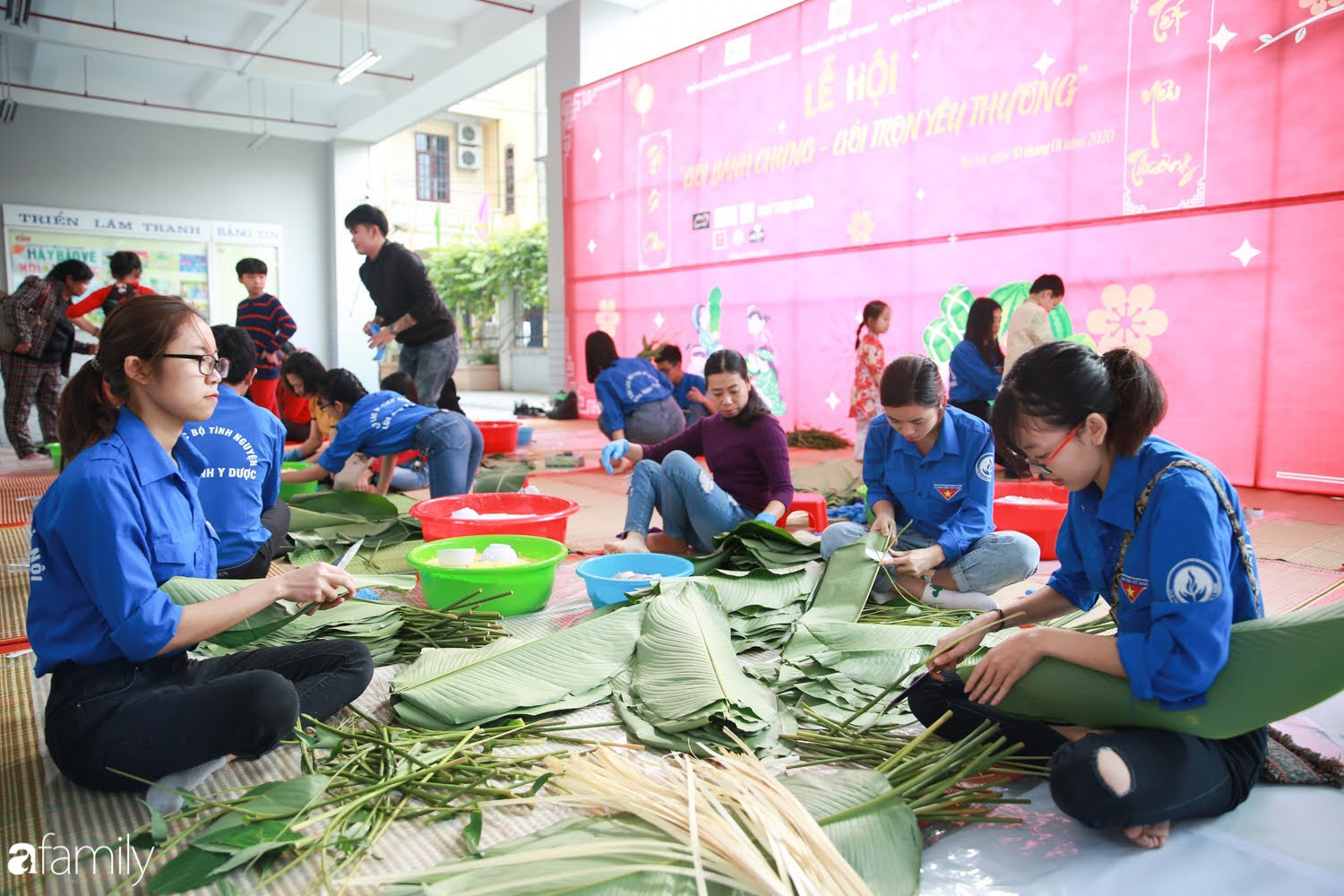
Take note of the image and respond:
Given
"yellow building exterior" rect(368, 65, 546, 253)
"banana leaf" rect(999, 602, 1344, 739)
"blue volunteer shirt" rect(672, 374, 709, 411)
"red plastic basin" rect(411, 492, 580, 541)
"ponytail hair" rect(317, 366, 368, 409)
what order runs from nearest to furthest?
"banana leaf" rect(999, 602, 1344, 739), "red plastic basin" rect(411, 492, 580, 541), "ponytail hair" rect(317, 366, 368, 409), "blue volunteer shirt" rect(672, 374, 709, 411), "yellow building exterior" rect(368, 65, 546, 253)

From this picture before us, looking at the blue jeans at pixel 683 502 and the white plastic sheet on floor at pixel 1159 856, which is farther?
the blue jeans at pixel 683 502

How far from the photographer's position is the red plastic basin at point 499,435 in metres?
6.11

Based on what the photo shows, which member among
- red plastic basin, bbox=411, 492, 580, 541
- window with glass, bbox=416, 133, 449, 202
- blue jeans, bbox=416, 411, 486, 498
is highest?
window with glass, bbox=416, 133, 449, 202

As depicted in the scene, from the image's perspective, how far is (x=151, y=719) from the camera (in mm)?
1443

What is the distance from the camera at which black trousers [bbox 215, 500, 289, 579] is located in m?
2.56

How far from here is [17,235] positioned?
402 inches

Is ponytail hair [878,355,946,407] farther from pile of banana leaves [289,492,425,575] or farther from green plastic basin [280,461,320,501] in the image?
green plastic basin [280,461,320,501]

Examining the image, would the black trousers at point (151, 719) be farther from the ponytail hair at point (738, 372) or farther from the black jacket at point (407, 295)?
the black jacket at point (407, 295)

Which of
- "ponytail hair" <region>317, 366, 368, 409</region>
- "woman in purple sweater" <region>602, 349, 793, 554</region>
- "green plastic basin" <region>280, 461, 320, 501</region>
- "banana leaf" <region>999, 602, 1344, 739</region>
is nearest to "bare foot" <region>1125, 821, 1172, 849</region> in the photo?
"banana leaf" <region>999, 602, 1344, 739</region>

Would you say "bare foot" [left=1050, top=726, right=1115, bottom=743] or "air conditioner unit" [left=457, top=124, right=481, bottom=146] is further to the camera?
"air conditioner unit" [left=457, top=124, right=481, bottom=146]

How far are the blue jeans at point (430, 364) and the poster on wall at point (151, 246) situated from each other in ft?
21.6

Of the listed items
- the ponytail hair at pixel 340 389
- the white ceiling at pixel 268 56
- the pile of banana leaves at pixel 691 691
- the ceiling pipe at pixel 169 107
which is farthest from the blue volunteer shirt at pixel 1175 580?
the ceiling pipe at pixel 169 107

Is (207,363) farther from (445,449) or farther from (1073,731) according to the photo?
(445,449)

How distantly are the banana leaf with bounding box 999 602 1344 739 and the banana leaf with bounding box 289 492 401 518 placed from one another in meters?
2.77
